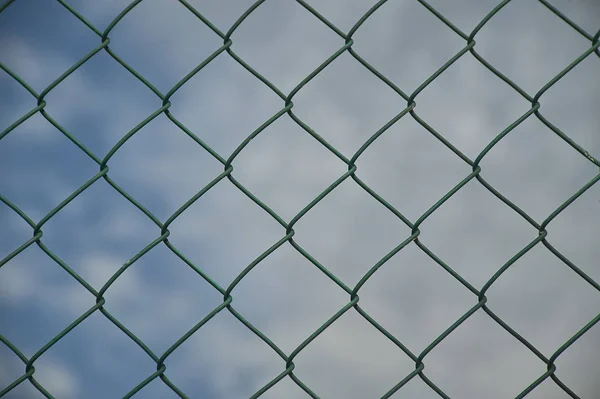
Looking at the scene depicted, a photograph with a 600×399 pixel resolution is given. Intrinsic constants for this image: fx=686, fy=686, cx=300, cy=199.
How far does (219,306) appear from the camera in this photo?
175 centimetres

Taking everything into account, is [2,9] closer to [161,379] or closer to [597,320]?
[161,379]

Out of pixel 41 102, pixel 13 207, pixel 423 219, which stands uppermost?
pixel 41 102

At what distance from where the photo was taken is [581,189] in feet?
6.09

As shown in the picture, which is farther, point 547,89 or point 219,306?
point 547,89

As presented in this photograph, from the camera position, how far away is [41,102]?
1.86 metres

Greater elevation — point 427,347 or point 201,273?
point 201,273

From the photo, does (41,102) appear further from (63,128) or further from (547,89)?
(547,89)

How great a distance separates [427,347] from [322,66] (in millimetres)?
Answer: 788

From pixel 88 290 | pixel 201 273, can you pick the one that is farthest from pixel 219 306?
pixel 88 290

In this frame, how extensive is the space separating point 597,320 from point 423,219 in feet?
1.78

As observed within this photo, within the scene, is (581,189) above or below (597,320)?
above

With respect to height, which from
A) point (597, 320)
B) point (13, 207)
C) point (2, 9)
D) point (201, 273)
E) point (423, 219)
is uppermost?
point (2, 9)

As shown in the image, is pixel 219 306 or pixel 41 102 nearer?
pixel 219 306

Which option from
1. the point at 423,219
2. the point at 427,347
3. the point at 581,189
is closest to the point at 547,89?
the point at 581,189
